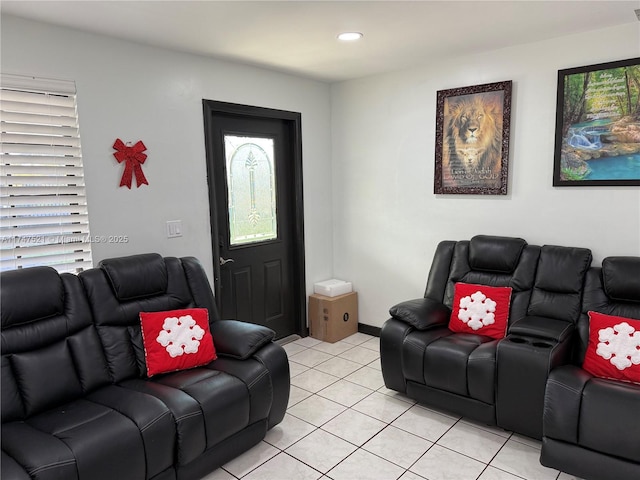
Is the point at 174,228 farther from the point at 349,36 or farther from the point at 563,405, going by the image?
the point at 563,405

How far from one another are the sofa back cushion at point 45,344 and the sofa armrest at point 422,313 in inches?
74.0

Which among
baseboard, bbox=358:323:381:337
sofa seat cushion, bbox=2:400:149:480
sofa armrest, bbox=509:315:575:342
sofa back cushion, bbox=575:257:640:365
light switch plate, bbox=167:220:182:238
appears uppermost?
light switch plate, bbox=167:220:182:238

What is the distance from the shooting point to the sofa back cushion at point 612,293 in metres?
2.60

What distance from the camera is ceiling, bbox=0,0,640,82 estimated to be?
230cm

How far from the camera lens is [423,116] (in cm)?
372

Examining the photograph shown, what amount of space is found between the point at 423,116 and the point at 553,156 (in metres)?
1.10

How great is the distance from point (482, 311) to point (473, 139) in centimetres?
136

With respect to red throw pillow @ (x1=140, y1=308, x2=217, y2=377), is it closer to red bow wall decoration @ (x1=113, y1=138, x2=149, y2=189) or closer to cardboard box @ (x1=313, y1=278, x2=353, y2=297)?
red bow wall decoration @ (x1=113, y1=138, x2=149, y2=189)

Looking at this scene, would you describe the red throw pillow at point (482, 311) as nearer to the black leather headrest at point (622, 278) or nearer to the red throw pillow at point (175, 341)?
the black leather headrest at point (622, 278)

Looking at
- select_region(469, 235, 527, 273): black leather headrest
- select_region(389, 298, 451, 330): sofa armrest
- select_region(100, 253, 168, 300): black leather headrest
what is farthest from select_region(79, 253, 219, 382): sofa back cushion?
select_region(469, 235, 527, 273): black leather headrest

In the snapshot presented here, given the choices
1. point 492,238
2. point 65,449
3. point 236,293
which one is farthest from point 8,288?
point 492,238

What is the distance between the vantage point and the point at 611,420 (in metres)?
2.07

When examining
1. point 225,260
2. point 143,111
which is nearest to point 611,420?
point 225,260

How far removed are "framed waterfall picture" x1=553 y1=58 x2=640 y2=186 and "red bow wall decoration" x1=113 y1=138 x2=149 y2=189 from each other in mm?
2861
